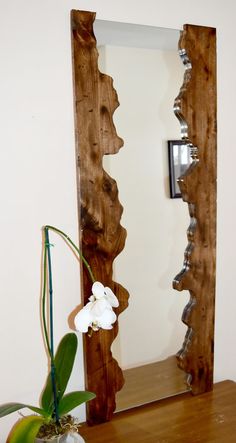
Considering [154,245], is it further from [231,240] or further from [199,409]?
[199,409]

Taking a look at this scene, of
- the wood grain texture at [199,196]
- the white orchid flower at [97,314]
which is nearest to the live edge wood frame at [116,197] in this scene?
the wood grain texture at [199,196]

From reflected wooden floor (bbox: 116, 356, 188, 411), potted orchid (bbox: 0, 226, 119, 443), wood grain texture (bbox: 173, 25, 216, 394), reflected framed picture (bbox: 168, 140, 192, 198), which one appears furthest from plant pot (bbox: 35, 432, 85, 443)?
reflected framed picture (bbox: 168, 140, 192, 198)

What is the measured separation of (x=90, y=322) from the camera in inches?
44.4

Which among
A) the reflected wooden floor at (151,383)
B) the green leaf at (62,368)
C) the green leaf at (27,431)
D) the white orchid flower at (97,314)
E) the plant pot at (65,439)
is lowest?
the reflected wooden floor at (151,383)

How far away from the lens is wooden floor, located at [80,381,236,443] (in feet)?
4.40

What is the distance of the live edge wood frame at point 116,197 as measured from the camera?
4.43 feet

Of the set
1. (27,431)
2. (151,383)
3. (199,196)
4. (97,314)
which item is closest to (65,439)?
(27,431)

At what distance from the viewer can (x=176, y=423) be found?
4.66 ft

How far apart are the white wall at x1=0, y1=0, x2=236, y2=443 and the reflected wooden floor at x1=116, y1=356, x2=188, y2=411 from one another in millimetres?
174

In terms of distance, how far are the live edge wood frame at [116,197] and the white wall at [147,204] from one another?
4 centimetres

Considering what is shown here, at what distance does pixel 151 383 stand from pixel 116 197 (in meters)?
0.65

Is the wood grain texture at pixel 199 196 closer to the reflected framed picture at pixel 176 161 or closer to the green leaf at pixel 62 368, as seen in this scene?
the reflected framed picture at pixel 176 161

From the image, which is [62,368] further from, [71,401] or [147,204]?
[147,204]

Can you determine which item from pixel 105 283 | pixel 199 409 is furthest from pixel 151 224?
pixel 199 409
